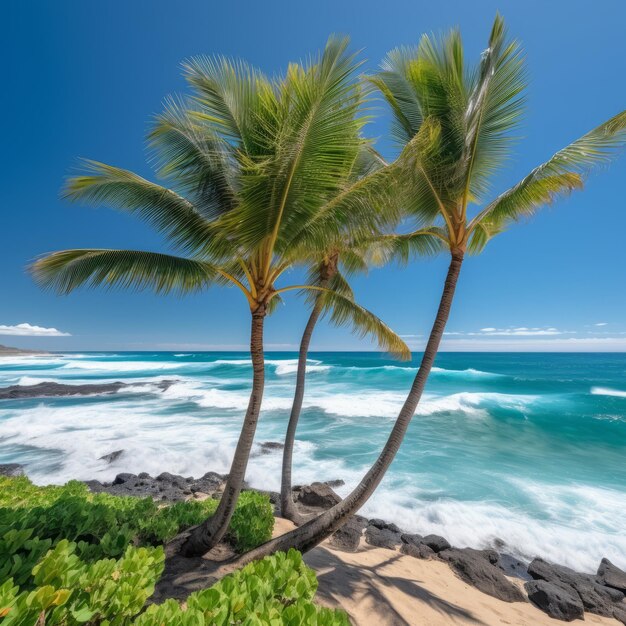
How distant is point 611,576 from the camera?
23.0ft

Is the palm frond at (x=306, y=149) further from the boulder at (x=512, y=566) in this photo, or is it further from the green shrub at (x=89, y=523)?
the boulder at (x=512, y=566)

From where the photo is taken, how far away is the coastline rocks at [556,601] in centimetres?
577

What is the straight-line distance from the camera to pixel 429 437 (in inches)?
699

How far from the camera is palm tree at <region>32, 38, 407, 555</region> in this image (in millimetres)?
4008

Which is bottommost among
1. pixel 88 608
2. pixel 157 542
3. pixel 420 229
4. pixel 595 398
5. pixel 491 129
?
pixel 595 398

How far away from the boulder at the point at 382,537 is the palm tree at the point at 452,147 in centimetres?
360

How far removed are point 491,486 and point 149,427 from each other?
15.9 m

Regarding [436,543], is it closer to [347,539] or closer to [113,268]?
[347,539]

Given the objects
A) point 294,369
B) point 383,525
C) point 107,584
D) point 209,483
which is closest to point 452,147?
point 107,584

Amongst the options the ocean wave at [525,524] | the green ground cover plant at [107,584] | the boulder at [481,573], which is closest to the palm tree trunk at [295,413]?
the ocean wave at [525,524]

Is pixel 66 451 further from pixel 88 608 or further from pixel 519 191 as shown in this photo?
pixel 519 191

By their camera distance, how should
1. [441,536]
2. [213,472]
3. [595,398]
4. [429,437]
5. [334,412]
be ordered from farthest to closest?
1. [595,398]
2. [334,412]
3. [429,437]
4. [213,472]
5. [441,536]

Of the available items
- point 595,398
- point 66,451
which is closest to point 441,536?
point 66,451

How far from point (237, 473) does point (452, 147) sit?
5629 mm
